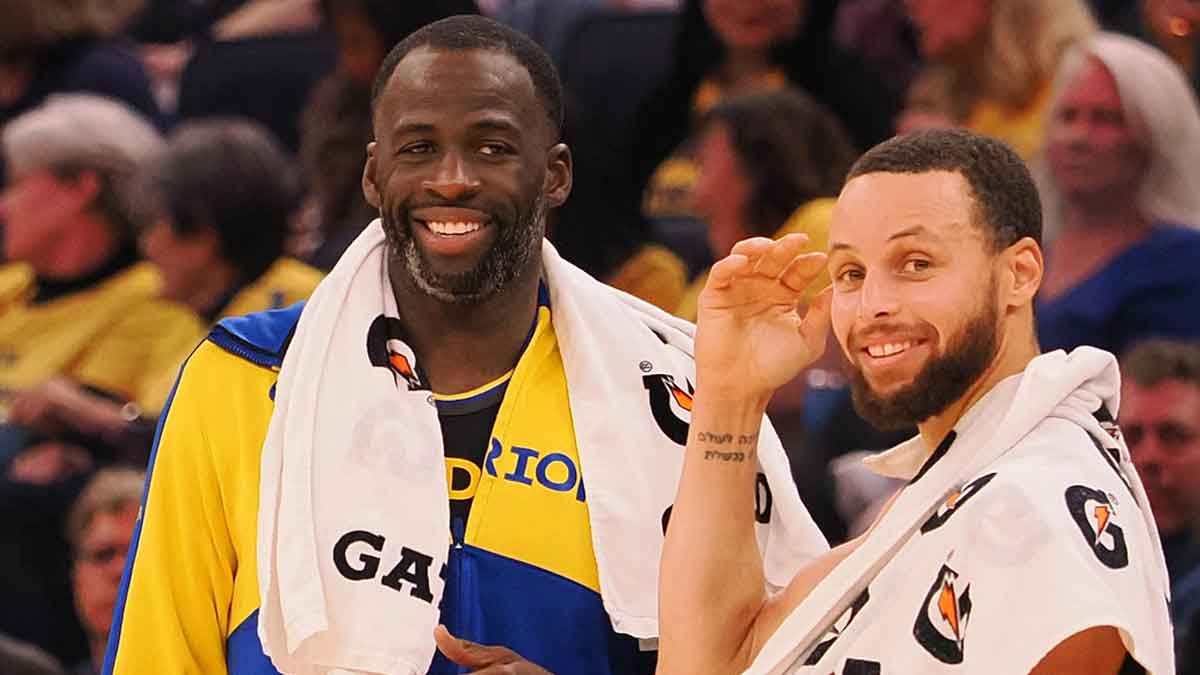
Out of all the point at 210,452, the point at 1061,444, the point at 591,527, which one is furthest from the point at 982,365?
the point at 210,452

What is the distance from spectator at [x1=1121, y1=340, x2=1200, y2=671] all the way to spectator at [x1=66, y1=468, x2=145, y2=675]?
2469 millimetres

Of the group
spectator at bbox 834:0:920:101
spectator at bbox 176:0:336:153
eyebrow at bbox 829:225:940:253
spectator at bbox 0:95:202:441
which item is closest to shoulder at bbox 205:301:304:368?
eyebrow at bbox 829:225:940:253

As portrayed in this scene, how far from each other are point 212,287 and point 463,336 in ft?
9.85

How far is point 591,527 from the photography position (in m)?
3.76

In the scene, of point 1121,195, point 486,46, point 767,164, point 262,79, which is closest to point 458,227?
point 486,46

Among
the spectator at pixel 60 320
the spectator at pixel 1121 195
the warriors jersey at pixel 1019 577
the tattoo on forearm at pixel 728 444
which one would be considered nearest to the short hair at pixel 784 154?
the spectator at pixel 1121 195

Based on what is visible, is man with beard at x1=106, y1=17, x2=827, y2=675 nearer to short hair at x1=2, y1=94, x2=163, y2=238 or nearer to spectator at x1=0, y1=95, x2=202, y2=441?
spectator at x1=0, y1=95, x2=202, y2=441

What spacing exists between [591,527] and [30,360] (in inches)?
145

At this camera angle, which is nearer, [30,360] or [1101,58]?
[1101,58]

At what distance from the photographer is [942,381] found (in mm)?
3408

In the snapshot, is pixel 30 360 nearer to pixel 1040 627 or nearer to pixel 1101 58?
pixel 1101 58

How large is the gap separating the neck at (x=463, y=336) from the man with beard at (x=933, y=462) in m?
0.40

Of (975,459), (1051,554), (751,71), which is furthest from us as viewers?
(751,71)

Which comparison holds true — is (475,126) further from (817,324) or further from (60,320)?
(60,320)
